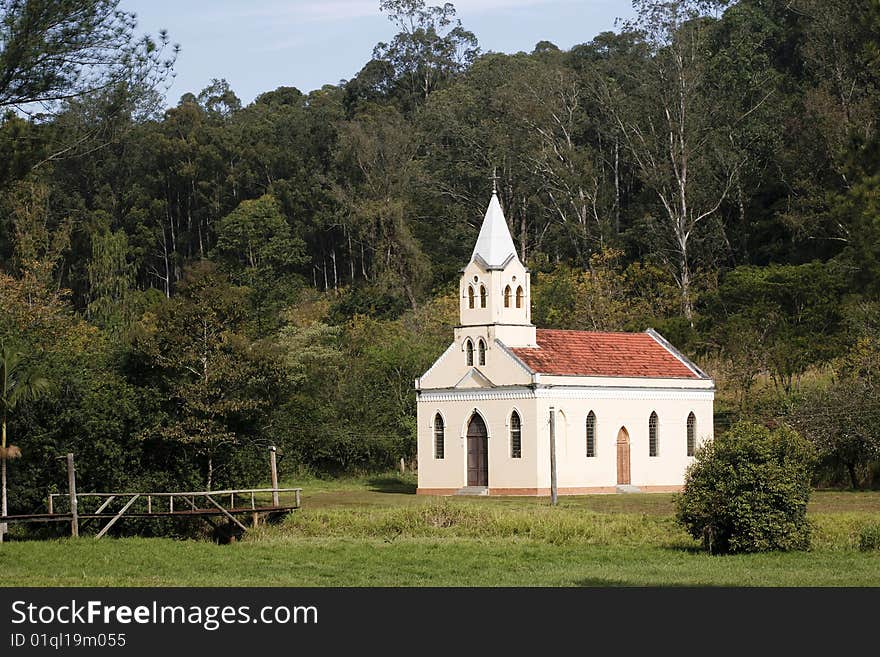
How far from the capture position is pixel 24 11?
1485 inches

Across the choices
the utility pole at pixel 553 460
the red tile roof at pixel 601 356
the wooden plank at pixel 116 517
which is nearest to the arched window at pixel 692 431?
the red tile roof at pixel 601 356

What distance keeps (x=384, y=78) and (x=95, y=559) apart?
86.3 m

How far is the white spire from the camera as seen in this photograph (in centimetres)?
5378

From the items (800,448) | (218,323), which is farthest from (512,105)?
(800,448)

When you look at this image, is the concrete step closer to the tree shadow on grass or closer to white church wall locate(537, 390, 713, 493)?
the tree shadow on grass

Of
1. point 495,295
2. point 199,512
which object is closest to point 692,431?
point 495,295

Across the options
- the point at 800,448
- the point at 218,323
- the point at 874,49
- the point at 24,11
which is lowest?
the point at 800,448

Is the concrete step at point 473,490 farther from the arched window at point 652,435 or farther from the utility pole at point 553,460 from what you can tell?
the arched window at point 652,435

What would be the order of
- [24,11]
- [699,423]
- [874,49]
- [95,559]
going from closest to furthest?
[874,49] < [95,559] < [24,11] < [699,423]

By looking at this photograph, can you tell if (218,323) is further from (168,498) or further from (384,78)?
(384,78)

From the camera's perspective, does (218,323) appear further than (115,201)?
No

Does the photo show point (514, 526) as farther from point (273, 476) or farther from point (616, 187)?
point (616, 187)

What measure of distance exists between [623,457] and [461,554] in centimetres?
2297

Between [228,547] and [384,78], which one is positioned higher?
[384,78]
